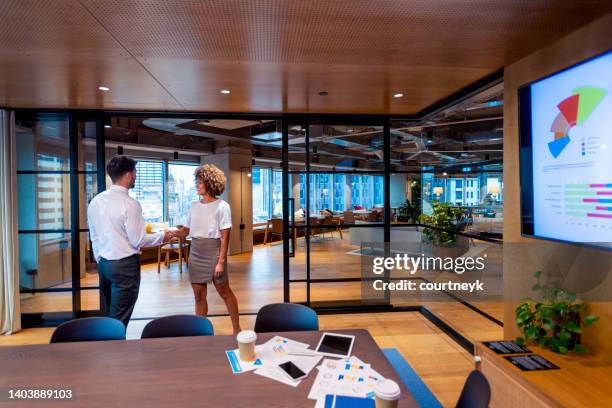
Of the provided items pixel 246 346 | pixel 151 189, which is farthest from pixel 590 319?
pixel 151 189

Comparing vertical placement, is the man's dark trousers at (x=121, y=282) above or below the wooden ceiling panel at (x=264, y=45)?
below

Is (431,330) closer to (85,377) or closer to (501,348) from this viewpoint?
(501,348)

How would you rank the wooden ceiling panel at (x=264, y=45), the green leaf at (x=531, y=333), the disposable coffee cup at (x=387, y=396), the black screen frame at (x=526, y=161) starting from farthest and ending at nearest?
the black screen frame at (x=526, y=161) → the green leaf at (x=531, y=333) → the wooden ceiling panel at (x=264, y=45) → the disposable coffee cup at (x=387, y=396)

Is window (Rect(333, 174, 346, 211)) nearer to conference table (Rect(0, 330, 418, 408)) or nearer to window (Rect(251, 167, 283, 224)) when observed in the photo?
conference table (Rect(0, 330, 418, 408))

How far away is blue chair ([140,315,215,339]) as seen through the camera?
201cm

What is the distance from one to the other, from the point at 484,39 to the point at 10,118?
15.4ft

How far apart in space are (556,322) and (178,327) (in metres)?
2.32

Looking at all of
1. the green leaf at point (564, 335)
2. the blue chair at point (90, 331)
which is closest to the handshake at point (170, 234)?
the blue chair at point (90, 331)

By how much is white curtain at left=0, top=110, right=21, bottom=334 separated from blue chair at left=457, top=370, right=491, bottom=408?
4575mm

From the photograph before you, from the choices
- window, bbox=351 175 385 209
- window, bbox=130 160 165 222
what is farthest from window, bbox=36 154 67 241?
window, bbox=130 160 165 222

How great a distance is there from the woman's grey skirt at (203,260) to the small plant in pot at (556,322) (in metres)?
2.47

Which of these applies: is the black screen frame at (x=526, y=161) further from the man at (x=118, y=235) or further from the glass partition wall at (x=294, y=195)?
the man at (x=118, y=235)

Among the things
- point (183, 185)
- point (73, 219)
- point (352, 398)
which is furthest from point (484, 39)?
point (183, 185)

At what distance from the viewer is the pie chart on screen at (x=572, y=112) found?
6.33 ft
